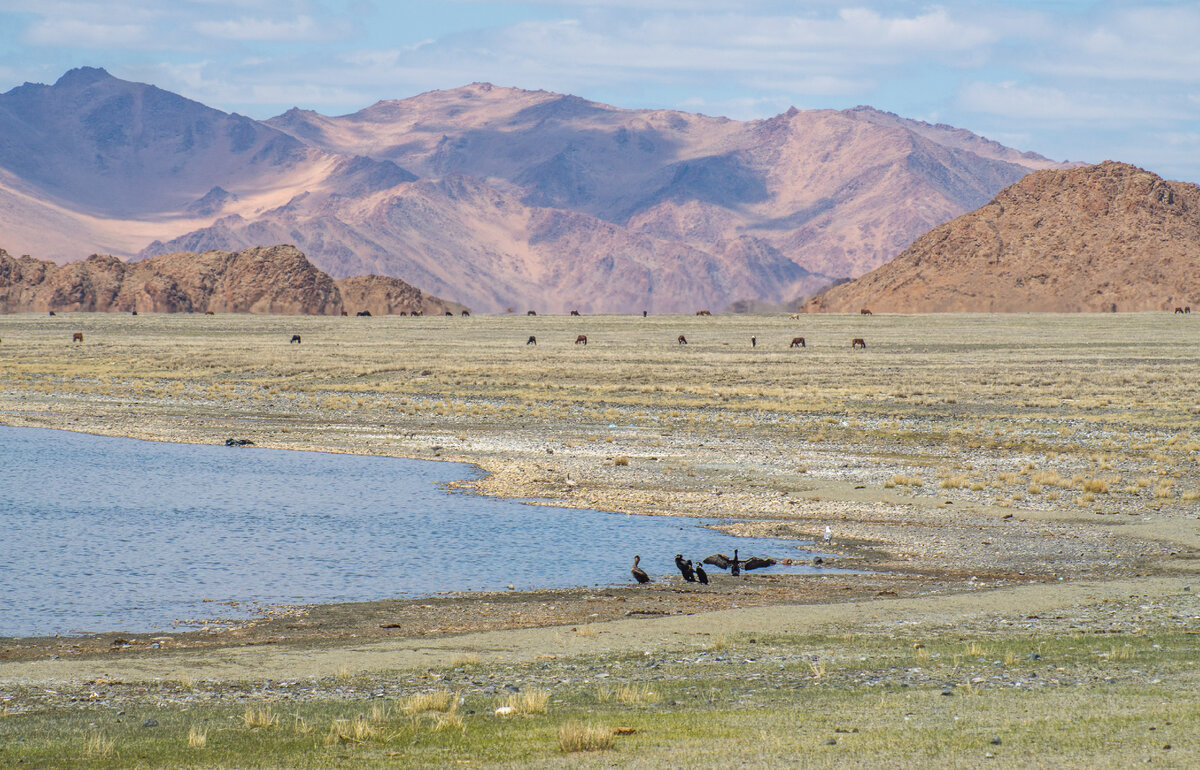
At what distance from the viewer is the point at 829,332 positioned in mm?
107938

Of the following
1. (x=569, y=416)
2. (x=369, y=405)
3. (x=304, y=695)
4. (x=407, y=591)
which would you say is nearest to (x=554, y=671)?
(x=304, y=695)

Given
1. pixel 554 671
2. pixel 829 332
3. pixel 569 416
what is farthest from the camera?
pixel 829 332

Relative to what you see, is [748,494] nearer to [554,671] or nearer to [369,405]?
[554,671]

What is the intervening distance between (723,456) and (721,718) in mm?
22542

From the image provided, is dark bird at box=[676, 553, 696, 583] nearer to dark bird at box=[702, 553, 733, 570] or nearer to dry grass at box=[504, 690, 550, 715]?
dark bird at box=[702, 553, 733, 570]

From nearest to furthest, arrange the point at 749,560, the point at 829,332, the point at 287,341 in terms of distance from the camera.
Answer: the point at 749,560 → the point at 287,341 → the point at 829,332

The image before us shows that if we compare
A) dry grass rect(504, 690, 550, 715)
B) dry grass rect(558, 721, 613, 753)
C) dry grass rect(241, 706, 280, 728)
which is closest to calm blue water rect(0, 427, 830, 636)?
dry grass rect(241, 706, 280, 728)

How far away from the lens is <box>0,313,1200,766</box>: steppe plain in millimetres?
9461

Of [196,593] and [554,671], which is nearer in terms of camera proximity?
[554,671]

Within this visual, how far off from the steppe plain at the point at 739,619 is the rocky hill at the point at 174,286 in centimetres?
14183

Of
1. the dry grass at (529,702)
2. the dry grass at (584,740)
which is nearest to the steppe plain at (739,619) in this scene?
the dry grass at (584,740)

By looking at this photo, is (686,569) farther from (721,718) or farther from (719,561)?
(721,718)

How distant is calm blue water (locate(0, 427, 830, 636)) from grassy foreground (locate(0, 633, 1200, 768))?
565 cm

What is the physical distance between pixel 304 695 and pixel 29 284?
19592 centimetres
